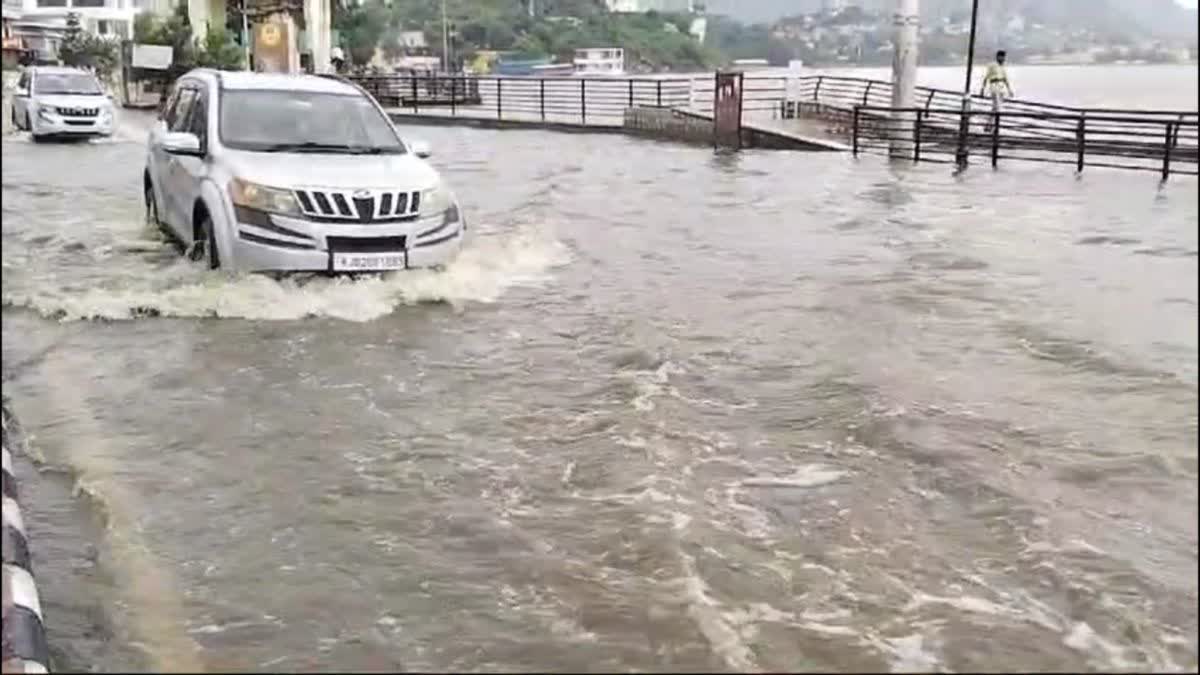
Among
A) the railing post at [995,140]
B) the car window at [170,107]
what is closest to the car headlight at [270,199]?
the car window at [170,107]

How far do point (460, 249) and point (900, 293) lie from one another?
3.12m

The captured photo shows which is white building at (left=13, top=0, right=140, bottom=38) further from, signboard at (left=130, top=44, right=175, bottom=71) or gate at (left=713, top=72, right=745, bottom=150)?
gate at (left=713, top=72, right=745, bottom=150)

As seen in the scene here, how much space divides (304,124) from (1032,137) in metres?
12.3

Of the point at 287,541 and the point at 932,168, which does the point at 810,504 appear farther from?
the point at 932,168

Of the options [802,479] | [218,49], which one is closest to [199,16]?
[218,49]

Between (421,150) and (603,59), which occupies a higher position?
(603,59)

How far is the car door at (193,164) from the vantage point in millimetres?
8797

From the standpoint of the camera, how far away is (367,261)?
8.33m

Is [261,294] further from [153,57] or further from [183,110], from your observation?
[153,57]

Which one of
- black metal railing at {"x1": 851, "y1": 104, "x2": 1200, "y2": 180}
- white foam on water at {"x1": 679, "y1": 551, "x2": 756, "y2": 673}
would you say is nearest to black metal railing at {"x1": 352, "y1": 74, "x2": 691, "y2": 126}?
black metal railing at {"x1": 851, "y1": 104, "x2": 1200, "y2": 180}

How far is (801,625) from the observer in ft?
12.4

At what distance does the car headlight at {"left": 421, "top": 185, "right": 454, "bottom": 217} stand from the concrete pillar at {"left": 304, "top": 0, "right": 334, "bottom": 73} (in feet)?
16.5

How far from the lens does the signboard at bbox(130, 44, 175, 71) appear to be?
12594 millimetres

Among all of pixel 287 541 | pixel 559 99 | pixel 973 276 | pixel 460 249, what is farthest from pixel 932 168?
pixel 287 541
